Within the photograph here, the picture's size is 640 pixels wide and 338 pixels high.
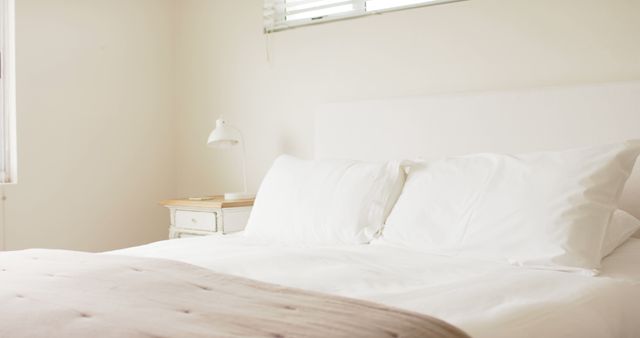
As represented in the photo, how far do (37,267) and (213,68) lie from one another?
2246 mm

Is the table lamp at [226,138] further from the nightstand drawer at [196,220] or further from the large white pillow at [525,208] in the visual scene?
the large white pillow at [525,208]

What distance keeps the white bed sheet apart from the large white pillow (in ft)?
0.20

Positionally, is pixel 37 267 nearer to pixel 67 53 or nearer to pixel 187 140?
pixel 67 53

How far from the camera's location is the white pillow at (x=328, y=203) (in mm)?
2439

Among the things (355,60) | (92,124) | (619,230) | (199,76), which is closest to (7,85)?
(92,124)

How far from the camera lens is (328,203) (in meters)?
2.50

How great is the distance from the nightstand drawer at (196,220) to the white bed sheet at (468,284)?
36.9 inches

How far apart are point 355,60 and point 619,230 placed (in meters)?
1.54

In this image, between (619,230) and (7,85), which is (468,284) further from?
(7,85)

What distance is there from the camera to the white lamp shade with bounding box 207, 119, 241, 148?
11.1 ft

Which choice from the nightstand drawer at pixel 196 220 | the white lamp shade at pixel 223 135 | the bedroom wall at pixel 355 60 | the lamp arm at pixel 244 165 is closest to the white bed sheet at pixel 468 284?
the bedroom wall at pixel 355 60

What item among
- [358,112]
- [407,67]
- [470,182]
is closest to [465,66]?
[407,67]

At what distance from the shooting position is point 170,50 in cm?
408

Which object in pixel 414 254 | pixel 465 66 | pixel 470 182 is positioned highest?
pixel 465 66
